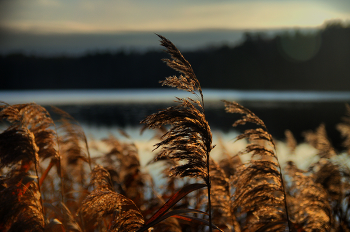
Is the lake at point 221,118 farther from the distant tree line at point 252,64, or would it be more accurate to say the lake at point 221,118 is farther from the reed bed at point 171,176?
the distant tree line at point 252,64

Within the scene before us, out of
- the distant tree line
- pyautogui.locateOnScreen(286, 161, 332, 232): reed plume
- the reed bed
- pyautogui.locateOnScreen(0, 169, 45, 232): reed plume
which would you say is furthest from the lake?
the distant tree line

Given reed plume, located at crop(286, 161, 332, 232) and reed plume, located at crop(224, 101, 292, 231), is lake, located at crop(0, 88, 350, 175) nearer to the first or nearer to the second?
reed plume, located at crop(224, 101, 292, 231)

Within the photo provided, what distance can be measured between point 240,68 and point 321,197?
95057 mm

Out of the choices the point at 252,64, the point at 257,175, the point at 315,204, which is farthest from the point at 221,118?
the point at 252,64

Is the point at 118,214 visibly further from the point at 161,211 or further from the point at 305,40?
the point at 305,40

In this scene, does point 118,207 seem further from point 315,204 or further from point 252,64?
point 252,64

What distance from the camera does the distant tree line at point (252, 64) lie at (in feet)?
293

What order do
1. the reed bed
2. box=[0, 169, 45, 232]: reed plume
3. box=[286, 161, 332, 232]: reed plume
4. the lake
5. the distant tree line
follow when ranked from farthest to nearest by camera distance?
the distant tree line < the lake < box=[286, 161, 332, 232]: reed plume < box=[0, 169, 45, 232]: reed plume < the reed bed

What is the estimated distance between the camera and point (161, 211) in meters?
1.71

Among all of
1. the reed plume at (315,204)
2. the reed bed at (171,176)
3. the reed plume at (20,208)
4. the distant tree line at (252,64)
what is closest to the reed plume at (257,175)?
the reed bed at (171,176)

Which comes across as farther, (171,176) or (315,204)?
(315,204)

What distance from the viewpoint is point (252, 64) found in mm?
94062

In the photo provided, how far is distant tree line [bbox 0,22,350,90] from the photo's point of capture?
293 feet

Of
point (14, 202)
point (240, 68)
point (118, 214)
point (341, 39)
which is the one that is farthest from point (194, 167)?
point (341, 39)
